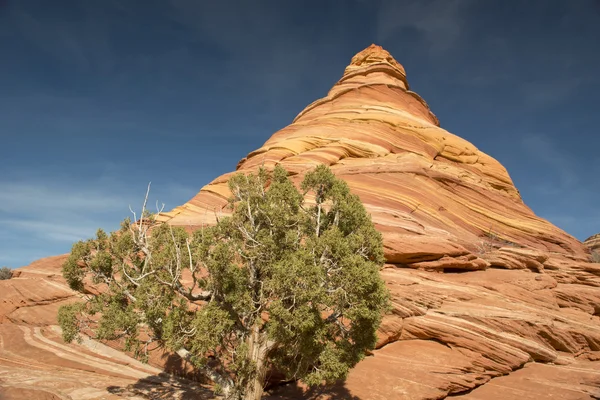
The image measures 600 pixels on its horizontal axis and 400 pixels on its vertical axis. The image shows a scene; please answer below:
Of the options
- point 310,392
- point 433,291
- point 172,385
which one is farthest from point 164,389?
point 433,291

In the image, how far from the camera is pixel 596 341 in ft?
70.3

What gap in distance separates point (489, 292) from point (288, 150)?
72.4 feet

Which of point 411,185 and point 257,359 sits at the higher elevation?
point 411,185

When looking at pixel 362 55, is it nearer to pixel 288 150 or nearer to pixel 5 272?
pixel 288 150

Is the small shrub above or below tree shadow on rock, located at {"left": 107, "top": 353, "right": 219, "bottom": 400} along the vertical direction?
above

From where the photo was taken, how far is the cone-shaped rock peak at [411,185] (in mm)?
25984

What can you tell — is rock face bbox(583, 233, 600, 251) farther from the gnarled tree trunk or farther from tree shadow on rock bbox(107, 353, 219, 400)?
tree shadow on rock bbox(107, 353, 219, 400)

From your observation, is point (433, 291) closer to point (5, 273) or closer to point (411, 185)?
point (411, 185)

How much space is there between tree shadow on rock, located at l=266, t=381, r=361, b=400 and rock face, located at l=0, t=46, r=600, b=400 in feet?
0.33

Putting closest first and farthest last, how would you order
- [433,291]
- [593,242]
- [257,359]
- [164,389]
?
1. [257,359]
2. [164,389]
3. [433,291]
4. [593,242]

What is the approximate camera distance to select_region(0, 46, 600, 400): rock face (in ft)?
57.4

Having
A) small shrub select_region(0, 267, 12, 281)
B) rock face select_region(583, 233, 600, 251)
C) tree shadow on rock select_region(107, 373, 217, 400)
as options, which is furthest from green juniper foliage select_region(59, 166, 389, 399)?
rock face select_region(583, 233, 600, 251)

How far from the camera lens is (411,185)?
3138 centimetres

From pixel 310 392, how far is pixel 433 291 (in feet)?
31.7
